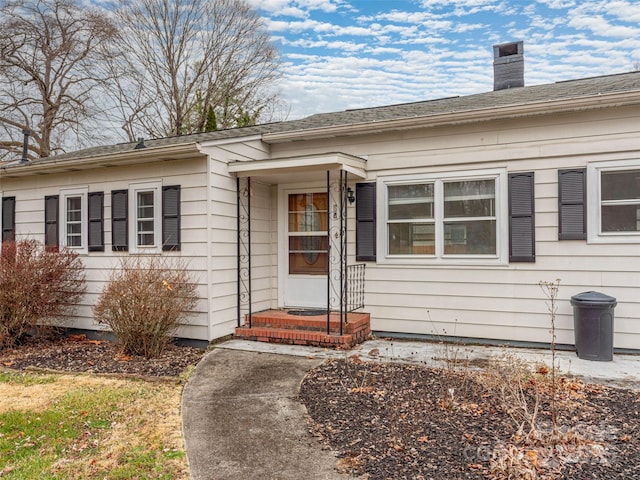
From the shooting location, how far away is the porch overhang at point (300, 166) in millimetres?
5801

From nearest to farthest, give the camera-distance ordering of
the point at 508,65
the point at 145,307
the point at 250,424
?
the point at 250,424, the point at 145,307, the point at 508,65

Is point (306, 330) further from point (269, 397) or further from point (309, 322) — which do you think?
point (269, 397)

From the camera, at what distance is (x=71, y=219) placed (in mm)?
7520

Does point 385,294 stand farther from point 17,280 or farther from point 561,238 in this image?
point 17,280

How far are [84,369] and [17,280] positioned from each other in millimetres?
2107

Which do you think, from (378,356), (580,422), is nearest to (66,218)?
(378,356)

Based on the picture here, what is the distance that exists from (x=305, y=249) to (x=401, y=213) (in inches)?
67.1

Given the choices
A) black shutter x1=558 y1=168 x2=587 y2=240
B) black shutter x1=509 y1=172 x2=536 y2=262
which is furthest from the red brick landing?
black shutter x1=558 y1=168 x2=587 y2=240

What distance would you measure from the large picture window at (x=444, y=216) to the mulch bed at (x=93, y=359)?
10.7 feet

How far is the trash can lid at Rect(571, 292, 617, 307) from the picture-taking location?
5027 millimetres

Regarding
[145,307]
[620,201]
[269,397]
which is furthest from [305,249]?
[620,201]

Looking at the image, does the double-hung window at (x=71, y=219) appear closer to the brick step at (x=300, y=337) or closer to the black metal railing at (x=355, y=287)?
the brick step at (x=300, y=337)

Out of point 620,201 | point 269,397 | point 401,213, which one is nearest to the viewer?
point 269,397

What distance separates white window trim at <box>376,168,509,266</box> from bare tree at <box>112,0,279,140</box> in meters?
12.7
